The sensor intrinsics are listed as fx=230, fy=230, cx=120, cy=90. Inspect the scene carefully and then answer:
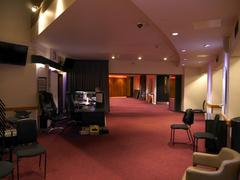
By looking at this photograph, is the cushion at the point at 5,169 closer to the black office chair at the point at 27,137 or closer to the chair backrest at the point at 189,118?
the black office chair at the point at 27,137

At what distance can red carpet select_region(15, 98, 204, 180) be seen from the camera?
3.96 metres

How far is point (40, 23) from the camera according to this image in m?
6.25

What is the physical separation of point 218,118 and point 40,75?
5582 millimetres

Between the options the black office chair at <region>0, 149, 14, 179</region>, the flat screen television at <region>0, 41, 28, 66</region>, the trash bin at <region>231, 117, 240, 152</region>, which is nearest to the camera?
the black office chair at <region>0, 149, 14, 179</region>

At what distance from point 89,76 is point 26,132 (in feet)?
26.8

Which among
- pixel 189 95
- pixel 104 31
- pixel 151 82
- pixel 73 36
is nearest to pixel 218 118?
pixel 104 31

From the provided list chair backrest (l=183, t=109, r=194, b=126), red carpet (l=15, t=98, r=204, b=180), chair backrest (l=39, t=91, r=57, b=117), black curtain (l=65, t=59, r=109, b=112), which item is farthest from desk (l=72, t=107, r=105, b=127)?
black curtain (l=65, t=59, r=109, b=112)

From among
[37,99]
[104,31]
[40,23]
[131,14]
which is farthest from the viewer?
[37,99]

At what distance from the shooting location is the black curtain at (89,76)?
12023 mm

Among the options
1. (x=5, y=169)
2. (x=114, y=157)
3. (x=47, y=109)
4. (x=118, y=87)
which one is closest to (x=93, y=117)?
(x=47, y=109)

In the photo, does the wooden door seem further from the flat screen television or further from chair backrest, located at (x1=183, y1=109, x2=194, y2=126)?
chair backrest, located at (x1=183, y1=109, x2=194, y2=126)

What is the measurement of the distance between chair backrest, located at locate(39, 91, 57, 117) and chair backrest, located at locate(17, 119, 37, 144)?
10.3ft

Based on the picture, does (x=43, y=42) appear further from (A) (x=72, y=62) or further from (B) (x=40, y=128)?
(A) (x=72, y=62)

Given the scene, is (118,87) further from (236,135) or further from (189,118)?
(236,135)
